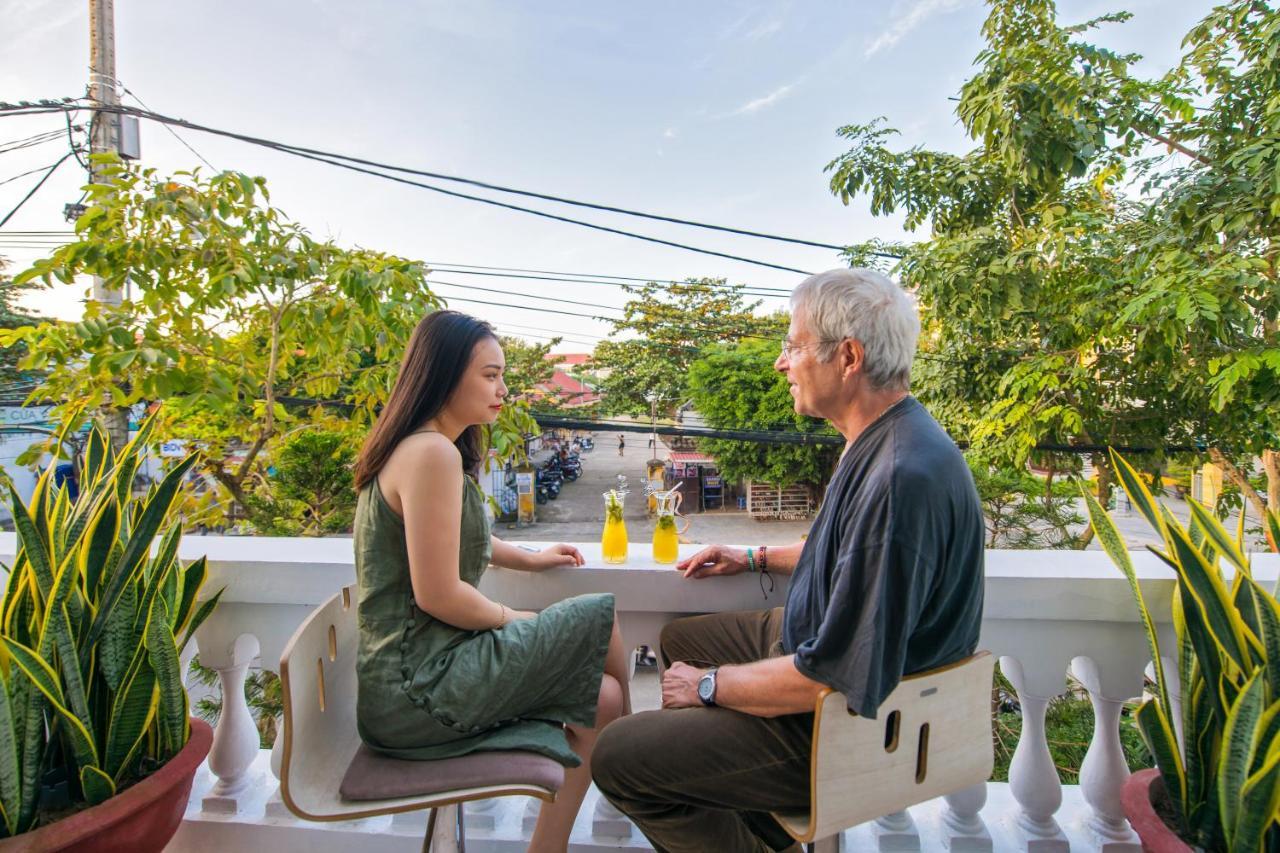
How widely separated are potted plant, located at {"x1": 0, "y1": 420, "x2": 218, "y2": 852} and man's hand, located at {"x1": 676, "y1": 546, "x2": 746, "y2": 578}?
852 millimetres

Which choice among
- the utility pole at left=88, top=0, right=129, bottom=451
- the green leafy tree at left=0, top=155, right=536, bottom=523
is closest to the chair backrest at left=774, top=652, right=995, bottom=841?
the green leafy tree at left=0, top=155, right=536, bottom=523

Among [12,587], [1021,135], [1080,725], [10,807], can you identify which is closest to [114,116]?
[12,587]

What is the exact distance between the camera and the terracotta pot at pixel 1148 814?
0.81m

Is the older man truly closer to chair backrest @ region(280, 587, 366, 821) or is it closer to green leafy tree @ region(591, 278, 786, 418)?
chair backrest @ region(280, 587, 366, 821)

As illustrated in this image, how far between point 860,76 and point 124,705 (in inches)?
253

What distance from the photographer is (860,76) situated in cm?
550

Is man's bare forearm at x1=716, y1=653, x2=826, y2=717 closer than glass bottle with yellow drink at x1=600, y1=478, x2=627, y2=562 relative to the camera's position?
Yes

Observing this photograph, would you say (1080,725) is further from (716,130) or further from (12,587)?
(716,130)

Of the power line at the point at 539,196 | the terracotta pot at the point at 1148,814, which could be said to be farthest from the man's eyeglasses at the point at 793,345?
the power line at the point at 539,196

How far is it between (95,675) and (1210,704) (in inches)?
63.7

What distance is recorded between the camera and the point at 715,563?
1.20 metres

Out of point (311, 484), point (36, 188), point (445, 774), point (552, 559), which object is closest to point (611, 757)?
point (445, 774)

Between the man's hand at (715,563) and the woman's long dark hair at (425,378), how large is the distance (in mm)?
562

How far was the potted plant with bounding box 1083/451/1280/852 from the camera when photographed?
75 cm
